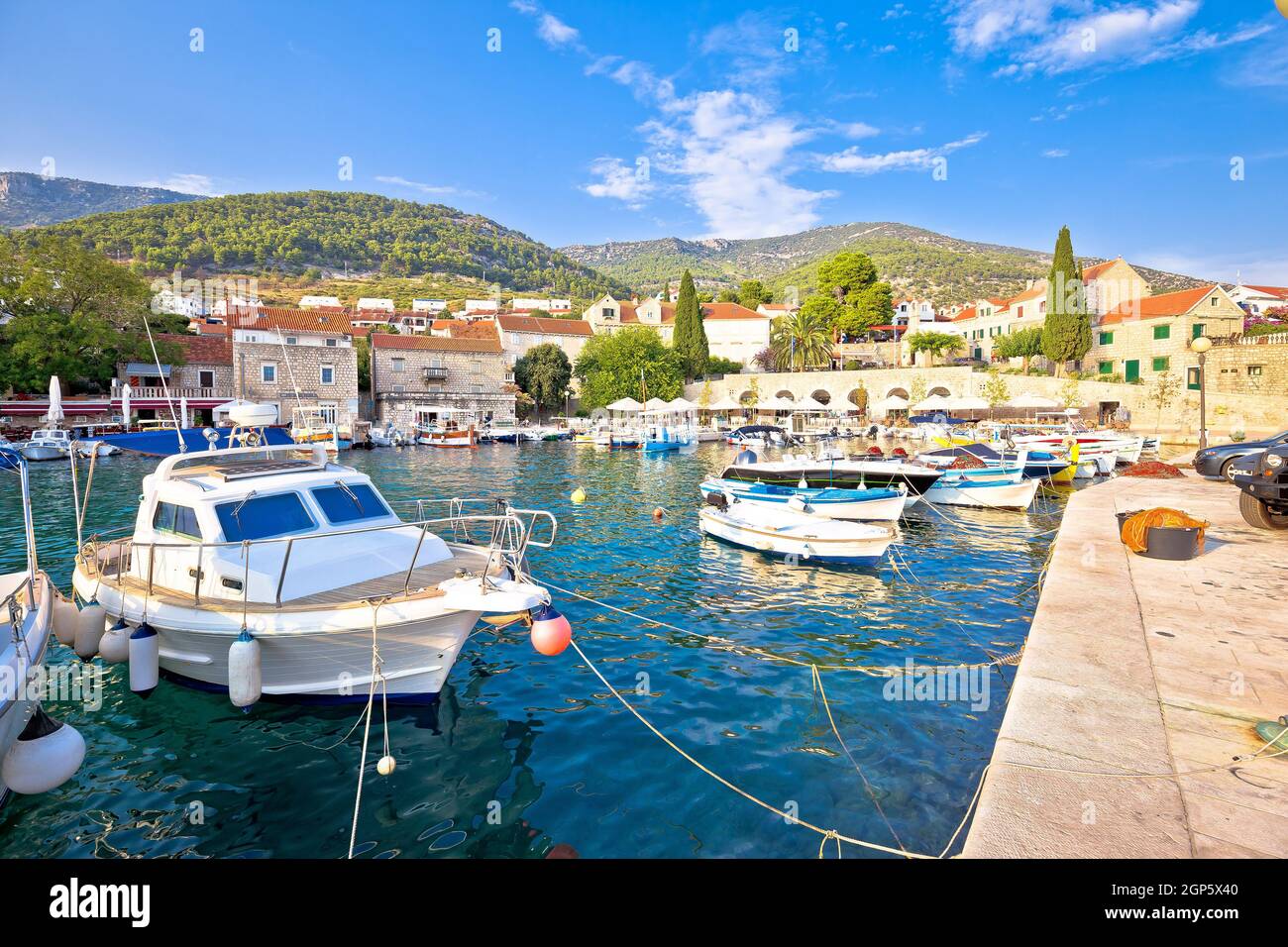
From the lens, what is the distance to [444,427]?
56.7 metres

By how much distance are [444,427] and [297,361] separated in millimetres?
13631

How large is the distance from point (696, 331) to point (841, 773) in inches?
2889

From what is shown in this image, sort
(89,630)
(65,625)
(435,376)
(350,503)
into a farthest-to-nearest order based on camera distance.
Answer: (435,376), (350,503), (89,630), (65,625)

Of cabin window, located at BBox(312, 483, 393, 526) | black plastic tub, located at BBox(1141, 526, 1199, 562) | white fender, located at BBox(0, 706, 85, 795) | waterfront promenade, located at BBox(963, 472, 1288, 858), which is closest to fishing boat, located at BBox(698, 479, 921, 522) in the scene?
black plastic tub, located at BBox(1141, 526, 1199, 562)

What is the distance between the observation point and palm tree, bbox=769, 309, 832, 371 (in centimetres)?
7512

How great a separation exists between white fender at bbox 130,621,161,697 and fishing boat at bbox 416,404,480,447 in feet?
148

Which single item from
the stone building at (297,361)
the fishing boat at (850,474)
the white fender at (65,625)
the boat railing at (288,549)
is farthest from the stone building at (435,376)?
the white fender at (65,625)

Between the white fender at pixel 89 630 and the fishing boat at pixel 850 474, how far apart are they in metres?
16.4

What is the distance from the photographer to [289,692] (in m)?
7.63

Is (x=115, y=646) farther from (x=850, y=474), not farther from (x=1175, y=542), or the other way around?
(x=850, y=474)

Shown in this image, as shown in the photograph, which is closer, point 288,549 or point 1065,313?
point 288,549

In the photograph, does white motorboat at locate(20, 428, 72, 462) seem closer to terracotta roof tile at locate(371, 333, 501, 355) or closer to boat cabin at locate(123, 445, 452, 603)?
terracotta roof tile at locate(371, 333, 501, 355)

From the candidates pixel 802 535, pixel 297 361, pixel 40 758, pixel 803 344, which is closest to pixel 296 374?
pixel 297 361
